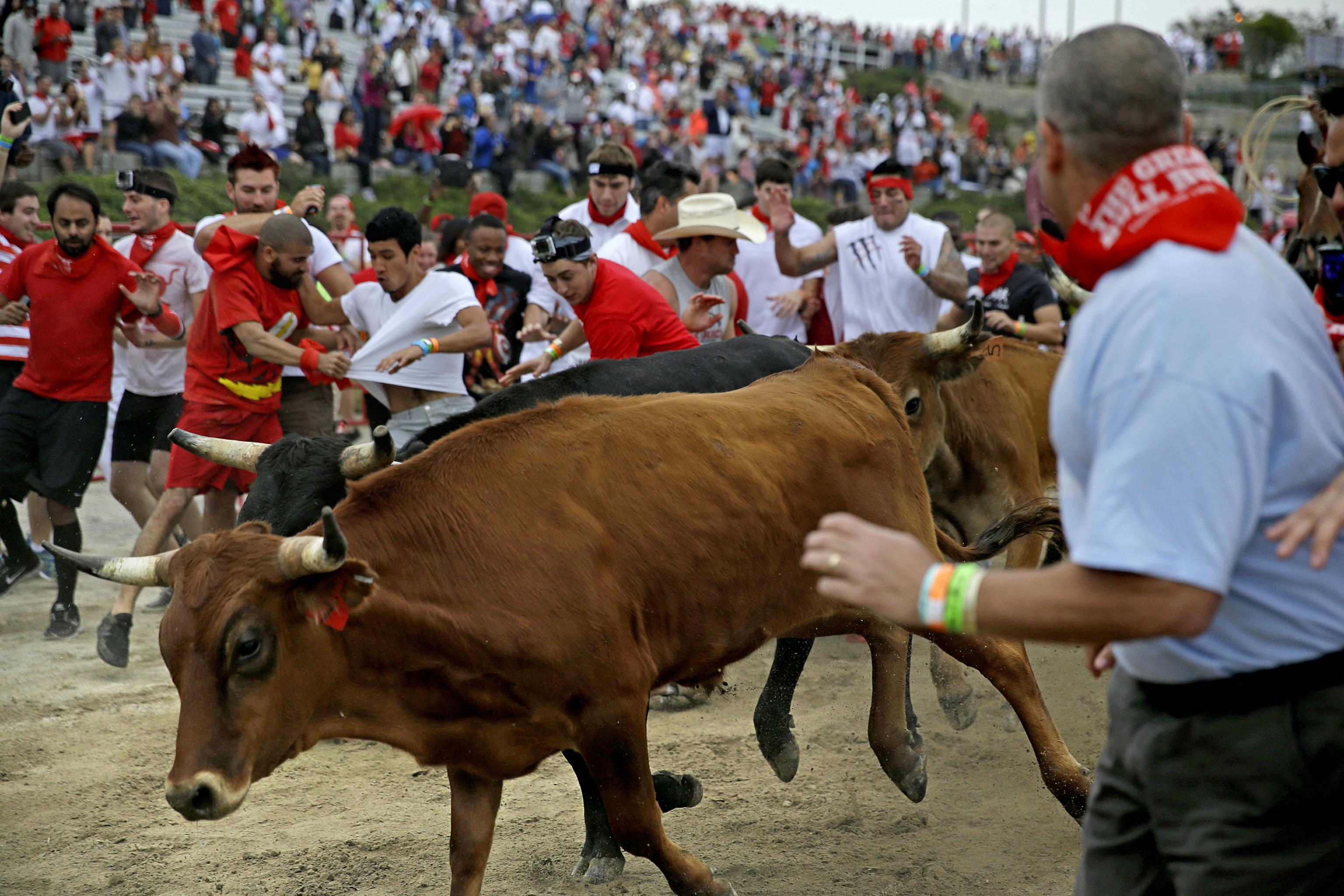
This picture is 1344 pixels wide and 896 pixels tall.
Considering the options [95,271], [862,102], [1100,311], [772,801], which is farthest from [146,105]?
[862,102]

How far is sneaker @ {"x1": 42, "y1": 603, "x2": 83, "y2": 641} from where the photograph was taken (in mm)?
6980

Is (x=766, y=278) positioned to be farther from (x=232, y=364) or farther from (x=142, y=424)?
(x=142, y=424)

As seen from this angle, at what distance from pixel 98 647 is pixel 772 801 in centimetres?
364

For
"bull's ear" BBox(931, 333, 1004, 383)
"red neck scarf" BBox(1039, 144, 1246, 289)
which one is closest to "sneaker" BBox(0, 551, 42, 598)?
"bull's ear" BBox(931, 333, 1004, 383)

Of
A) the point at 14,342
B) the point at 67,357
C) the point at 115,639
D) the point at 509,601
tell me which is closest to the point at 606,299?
the point at 509,601

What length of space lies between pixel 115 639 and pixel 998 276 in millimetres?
5816

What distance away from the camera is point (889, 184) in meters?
7.68

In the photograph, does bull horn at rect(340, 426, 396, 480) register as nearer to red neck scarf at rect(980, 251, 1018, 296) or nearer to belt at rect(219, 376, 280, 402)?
belt at rect(219, 376, 280, 402)

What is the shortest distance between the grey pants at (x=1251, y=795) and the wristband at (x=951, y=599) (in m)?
0.45

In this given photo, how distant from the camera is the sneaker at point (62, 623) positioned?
698 centimetres

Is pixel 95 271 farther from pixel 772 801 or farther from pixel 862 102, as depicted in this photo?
pixel 862 102

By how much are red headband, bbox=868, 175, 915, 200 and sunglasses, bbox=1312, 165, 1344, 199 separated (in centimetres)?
440

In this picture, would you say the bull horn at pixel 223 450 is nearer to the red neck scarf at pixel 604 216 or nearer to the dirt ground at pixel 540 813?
the dirt ground at pixel 540 813

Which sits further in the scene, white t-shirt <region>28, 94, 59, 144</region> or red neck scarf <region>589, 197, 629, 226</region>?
white t-shirt <region>28, 94, 59, 144</region>
